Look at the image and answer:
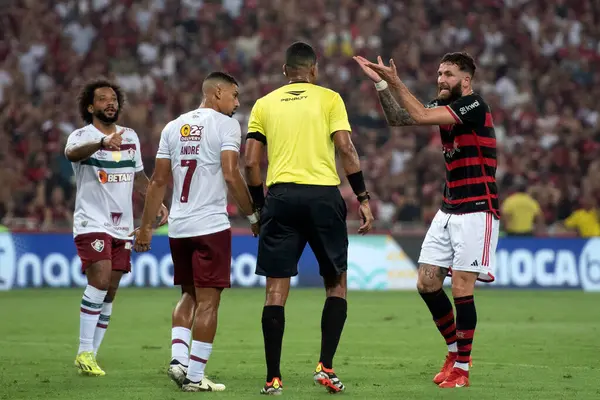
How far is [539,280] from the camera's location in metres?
20.8

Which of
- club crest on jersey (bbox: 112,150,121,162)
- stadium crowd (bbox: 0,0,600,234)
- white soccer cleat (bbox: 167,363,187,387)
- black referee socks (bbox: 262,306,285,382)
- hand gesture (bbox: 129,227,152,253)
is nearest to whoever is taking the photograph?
black referee socks (bbox: 262,306,285,382)

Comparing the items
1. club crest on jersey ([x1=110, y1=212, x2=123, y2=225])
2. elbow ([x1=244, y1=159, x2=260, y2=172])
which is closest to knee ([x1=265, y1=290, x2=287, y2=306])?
elbow ([x1=244, y1=159, x2=260, y2=172])

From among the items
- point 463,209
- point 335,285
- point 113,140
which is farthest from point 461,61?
point 113,140

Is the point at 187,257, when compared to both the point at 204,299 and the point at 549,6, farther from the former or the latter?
the point at 549,6

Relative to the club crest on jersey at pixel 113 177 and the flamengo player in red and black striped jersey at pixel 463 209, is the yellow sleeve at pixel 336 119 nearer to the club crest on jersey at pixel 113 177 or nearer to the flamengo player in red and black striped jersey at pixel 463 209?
the flamengo player in red and black striped jersey at pixel 463 209

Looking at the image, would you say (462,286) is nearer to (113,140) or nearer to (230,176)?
(230,176)

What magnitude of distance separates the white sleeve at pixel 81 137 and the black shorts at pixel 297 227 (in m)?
2.26

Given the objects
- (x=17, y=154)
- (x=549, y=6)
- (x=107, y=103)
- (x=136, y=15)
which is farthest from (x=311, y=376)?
(x=549, y=6)

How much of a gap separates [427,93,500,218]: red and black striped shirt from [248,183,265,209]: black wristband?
164cm

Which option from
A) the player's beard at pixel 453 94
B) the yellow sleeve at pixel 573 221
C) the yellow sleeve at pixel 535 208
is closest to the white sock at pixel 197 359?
the player's beard at pixel 453 94

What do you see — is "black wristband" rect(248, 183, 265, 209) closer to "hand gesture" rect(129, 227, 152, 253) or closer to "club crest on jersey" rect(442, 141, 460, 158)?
"hand gesture" rect(129, 227, 152, 253)

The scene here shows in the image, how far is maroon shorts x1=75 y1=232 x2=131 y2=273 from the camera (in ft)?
31.6

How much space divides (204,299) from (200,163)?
106 centimetres

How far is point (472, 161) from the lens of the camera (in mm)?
8875
